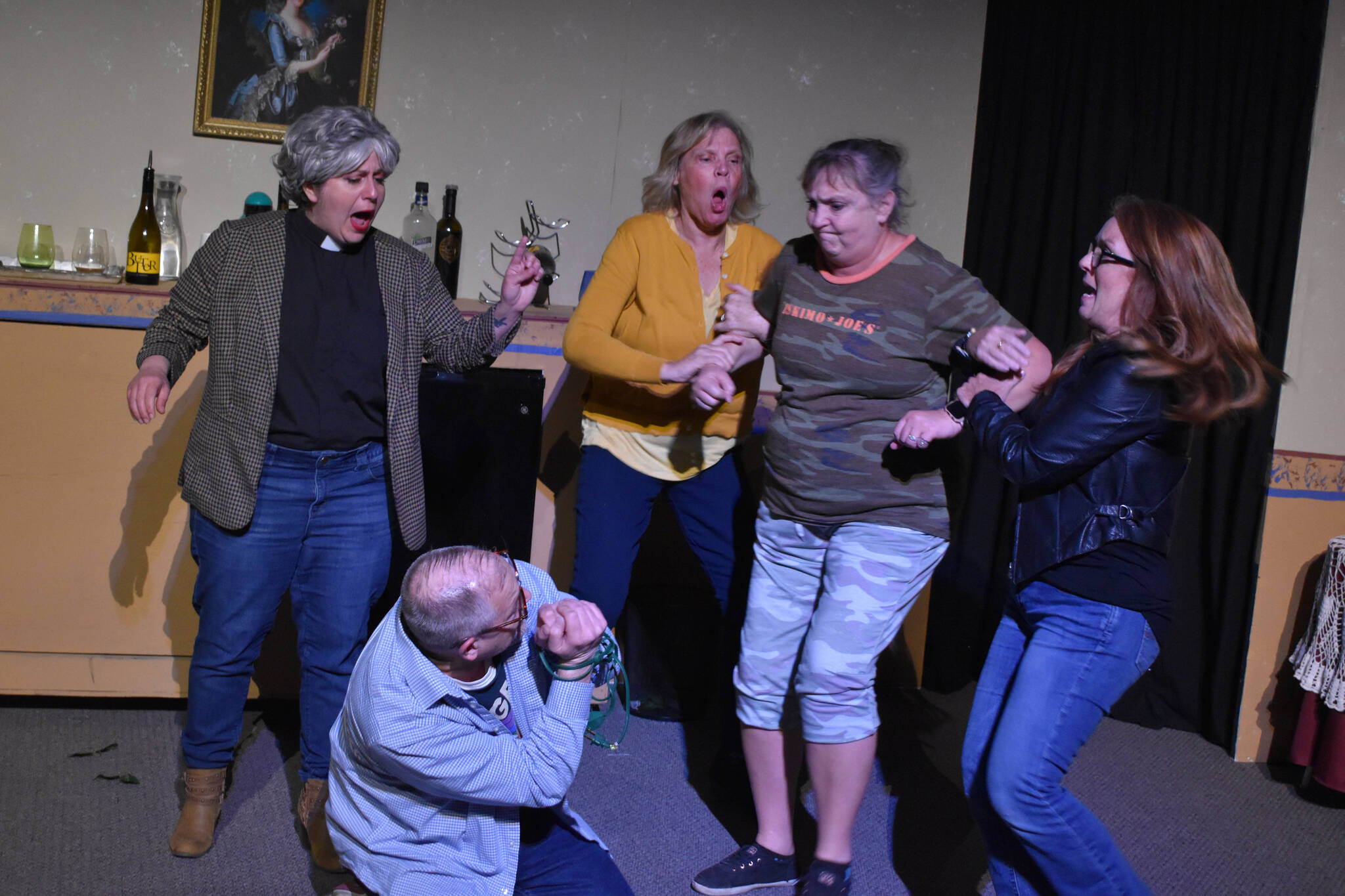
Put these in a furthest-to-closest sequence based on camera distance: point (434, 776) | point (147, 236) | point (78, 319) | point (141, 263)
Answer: point (147, 236)
point (141, 263)
point (78, 319)
point (434, 776)

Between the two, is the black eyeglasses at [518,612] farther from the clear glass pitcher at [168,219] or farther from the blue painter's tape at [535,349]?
the clear glass pitcher at [168,219]

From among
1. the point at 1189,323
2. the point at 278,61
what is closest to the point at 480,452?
the point at 278,61

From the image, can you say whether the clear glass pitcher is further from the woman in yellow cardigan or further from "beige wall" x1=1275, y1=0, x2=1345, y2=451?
"beige wall" x1=1275, y1=0, x2=1345, y2=451

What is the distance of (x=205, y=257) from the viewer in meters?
2.13

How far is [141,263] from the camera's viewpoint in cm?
298

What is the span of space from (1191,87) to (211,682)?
3238 mm

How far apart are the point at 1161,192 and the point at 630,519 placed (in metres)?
2.12

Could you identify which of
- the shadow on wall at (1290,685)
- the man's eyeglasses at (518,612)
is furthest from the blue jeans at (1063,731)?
the shadow on wall at (1290,685)

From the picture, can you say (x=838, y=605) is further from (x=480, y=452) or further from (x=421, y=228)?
(x=421, y=228)

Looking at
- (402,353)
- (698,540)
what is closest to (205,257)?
(402,353)

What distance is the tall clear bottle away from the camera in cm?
333

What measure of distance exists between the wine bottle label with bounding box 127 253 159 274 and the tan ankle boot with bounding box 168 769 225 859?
1423 millimetres

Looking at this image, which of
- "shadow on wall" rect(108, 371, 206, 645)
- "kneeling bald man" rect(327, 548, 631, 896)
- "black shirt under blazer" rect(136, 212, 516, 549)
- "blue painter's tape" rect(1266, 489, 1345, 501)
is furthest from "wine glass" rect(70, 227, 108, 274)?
"blue painter's tape" rect(1266, 489, 1345, 501)

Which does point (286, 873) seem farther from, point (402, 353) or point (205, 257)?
point (205, 257)
